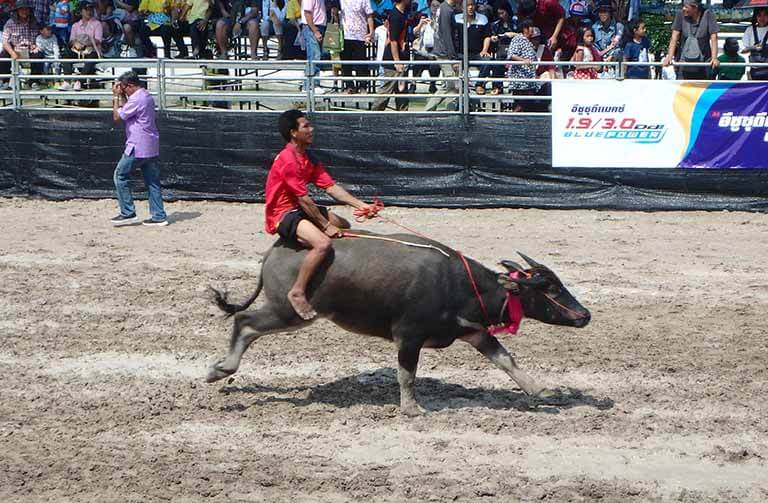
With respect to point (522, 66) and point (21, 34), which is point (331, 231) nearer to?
point (522, 66)

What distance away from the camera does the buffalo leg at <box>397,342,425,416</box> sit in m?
7.81

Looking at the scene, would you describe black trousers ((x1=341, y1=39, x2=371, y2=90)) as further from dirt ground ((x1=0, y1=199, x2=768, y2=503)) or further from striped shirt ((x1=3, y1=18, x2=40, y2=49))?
striped shirt ((x1=3, y1=18, x2=40, y2=49))

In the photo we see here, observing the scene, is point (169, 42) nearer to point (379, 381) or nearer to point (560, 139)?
point (560, 139)

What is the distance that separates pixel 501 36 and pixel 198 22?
491 centimetres

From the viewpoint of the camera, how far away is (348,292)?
783 centimetres

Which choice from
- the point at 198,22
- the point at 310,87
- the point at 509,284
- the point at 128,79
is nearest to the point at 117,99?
the point at 128,79

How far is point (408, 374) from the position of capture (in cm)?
787

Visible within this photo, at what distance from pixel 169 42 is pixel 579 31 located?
6809mm

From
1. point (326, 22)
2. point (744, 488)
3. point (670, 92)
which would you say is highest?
point (326, 22)

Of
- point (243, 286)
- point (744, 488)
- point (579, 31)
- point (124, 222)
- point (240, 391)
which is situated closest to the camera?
point (744, 488)

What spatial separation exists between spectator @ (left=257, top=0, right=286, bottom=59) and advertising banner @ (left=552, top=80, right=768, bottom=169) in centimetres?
494

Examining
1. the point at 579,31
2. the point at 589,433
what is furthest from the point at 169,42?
the point at 589,433

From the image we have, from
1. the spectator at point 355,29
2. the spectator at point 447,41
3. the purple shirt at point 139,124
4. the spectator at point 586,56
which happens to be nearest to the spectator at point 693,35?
the spectator at point 586,56

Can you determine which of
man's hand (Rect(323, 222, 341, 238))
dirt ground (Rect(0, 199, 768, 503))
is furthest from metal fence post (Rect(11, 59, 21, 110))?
man's hand (Rect(323, 222, 341, 238))
